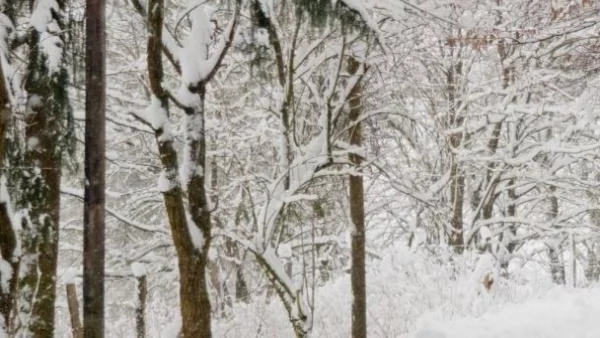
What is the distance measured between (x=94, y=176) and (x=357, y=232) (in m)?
4.85

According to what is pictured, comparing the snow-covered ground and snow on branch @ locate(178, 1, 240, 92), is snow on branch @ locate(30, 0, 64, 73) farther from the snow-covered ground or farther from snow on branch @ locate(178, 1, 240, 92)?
the snow-covered ground

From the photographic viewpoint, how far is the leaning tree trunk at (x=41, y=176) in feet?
17.7

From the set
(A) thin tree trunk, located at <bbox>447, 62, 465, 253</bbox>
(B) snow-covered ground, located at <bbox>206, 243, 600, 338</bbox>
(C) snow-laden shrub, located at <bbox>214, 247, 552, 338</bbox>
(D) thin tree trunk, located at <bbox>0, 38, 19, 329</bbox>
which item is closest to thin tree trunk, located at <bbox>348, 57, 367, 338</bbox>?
(B) snow-covered ground, located at <bbox>206, 243, 600, 338</bbox>

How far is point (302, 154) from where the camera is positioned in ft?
26.1

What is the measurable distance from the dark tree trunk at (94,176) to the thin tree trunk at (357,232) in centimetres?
422

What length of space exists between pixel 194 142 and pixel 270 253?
209cm

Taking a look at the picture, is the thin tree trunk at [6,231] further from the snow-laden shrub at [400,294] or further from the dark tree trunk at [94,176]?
the snow-laden shrub at [400,294]

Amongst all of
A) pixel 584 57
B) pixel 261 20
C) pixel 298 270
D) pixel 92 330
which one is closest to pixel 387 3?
pixel 261 20

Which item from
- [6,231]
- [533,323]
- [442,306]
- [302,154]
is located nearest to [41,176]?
[6,231]

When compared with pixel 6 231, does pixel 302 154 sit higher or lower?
higher

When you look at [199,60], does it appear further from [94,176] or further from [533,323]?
[533,323]

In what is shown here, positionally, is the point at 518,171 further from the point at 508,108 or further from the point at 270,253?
the point at 270,253

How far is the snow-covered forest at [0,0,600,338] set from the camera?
550 centimetres

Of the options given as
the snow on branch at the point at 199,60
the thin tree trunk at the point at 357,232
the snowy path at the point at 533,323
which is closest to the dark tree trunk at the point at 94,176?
the snow on branch at the point at 199,60
